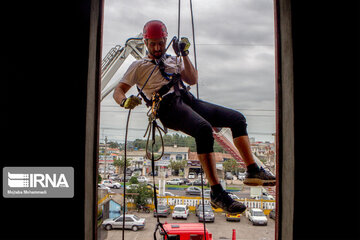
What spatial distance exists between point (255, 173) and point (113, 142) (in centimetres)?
158

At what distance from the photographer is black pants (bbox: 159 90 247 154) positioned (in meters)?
2.35

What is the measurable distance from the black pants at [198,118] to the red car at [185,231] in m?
0.98

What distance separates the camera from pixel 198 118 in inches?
93.7

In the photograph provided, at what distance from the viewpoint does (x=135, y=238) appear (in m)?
2.93

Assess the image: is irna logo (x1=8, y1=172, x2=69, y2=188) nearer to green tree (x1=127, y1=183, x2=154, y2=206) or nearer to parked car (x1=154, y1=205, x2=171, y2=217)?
green tree (x1=127, y1=183, x2=154, y2=206)

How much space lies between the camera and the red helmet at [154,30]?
101 inches

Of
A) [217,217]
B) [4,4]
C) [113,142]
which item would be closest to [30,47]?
[4,4]

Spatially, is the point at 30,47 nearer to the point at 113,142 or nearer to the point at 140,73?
the point at 140,73

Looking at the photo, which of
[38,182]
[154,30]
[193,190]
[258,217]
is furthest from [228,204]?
[154,30]

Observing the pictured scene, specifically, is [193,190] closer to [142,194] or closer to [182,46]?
[142,194]

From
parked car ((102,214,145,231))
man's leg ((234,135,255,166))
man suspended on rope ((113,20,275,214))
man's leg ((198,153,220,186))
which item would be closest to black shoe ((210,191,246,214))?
man suspended on rope ((113,20,275,214))

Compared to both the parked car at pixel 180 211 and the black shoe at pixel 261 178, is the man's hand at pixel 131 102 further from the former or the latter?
the parked car at pixel 180 211

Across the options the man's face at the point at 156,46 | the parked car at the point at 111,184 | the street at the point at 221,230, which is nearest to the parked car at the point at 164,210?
the street at the point at 221,230

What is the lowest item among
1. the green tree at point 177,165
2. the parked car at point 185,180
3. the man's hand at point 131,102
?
the parked car at point 185,180
